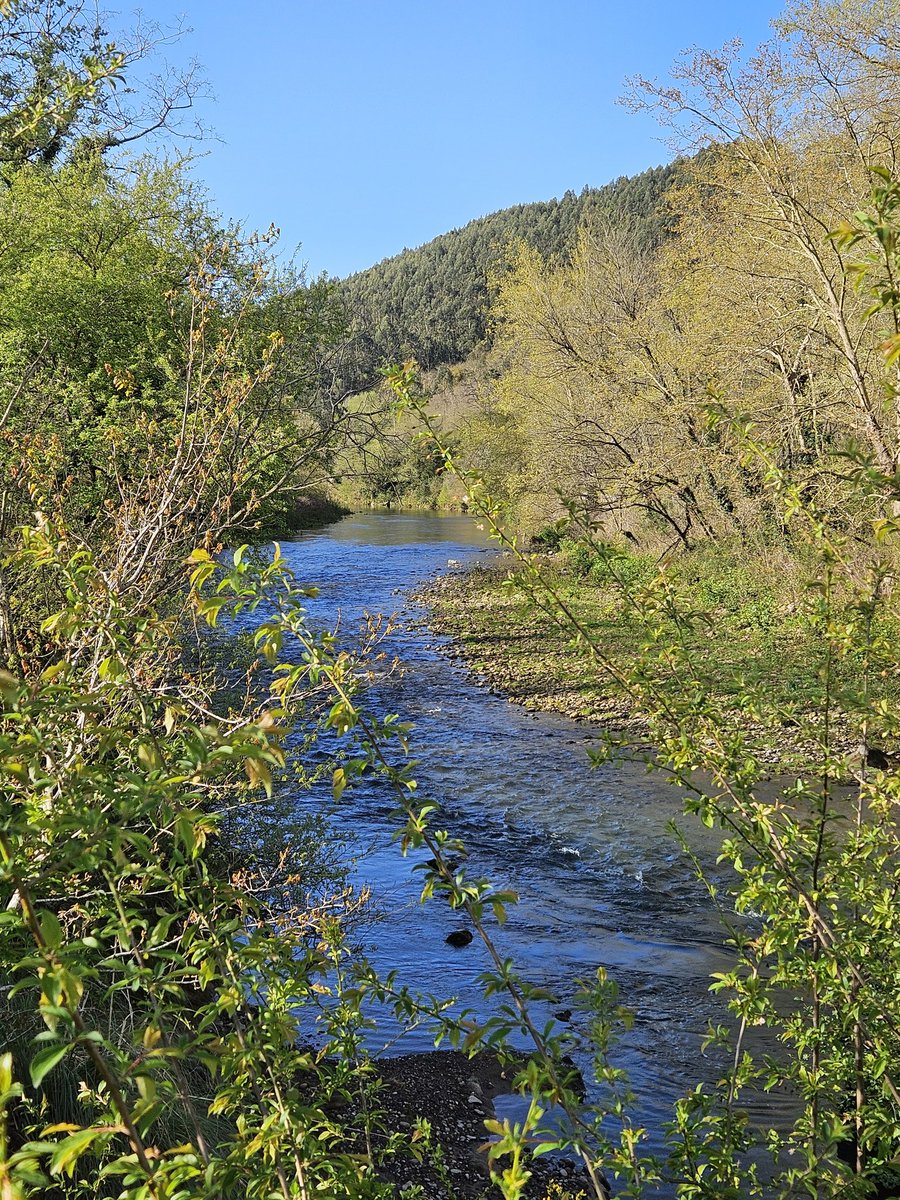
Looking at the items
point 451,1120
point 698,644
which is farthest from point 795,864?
point 698,644

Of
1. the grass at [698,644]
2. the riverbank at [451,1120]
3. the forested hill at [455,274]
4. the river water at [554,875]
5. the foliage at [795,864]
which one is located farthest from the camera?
the forested hill at [455,274]

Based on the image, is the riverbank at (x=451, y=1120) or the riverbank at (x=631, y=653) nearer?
the riverbank at (x=451, y=1120)

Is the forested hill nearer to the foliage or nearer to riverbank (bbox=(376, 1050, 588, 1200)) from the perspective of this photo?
riverbank (bbox=(376, 1050, 588, 1200))

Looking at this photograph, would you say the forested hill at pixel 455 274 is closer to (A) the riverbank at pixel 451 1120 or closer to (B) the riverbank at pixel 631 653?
(B) the riverbank at pixel 631 653

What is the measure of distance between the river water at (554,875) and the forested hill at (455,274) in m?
68.4

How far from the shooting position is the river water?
6.13 meters

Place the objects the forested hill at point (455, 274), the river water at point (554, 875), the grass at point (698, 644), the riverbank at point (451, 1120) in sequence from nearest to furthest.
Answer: the riverbank at point (451, 1120) → the river water at point (554, 875) → the grass at point (698, 644) → the forested hill at point (455, 274)

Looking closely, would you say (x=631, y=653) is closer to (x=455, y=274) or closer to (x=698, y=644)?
(x=698, y=644)

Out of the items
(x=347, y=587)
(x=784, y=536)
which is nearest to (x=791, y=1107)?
(x=784, y=536)

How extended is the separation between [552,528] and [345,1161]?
1741mm

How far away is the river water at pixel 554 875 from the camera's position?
613 centimetres

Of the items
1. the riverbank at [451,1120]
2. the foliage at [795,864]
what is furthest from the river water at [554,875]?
the foliage at [795,864]

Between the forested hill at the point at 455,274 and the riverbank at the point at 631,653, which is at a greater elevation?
the forested hill at the point at 455,274

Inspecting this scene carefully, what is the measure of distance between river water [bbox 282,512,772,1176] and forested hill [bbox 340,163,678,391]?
68.4m
